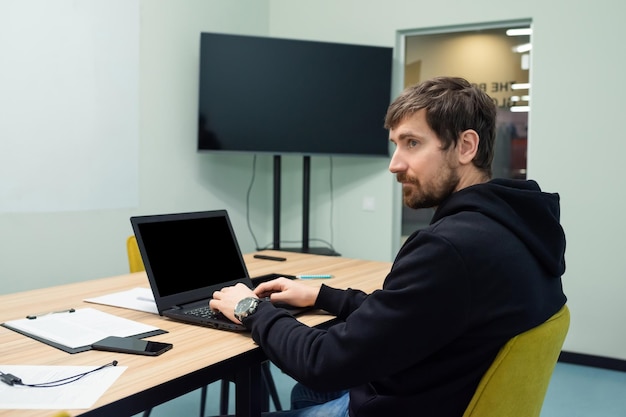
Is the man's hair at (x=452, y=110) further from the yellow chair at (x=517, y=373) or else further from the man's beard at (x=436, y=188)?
the yellow chair at (x=517, y=373)

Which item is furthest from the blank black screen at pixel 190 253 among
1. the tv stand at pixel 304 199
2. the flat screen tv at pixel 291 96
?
the tv stand at pixel 304 199

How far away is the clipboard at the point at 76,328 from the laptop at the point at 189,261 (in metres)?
0.12

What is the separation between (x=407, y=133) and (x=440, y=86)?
13 centimetres

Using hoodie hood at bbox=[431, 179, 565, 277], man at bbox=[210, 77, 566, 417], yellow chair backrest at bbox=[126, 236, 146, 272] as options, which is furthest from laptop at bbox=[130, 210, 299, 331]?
yellow chair backrest at bbox=[126, 236, 146, 272]

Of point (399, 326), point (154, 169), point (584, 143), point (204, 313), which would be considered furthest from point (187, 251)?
point (584, 143)

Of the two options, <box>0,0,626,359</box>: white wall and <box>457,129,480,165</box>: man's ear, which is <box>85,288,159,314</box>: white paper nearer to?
<box>457,129,480,165</box>: man's ear

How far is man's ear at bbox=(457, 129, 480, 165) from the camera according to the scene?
1391 mm

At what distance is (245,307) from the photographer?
1.51 m

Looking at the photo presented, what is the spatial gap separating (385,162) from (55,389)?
11.2 feet

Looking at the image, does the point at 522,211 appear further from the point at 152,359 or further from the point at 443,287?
the point at 152,359

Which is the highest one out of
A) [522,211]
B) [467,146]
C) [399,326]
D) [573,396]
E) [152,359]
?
[467,146]

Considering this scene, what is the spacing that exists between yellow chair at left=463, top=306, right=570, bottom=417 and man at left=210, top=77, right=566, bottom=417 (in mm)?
39

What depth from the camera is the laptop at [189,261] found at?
1680 mm

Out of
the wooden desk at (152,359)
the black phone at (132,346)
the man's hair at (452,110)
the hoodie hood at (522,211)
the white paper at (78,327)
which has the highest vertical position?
the man's hair at (452,110)
